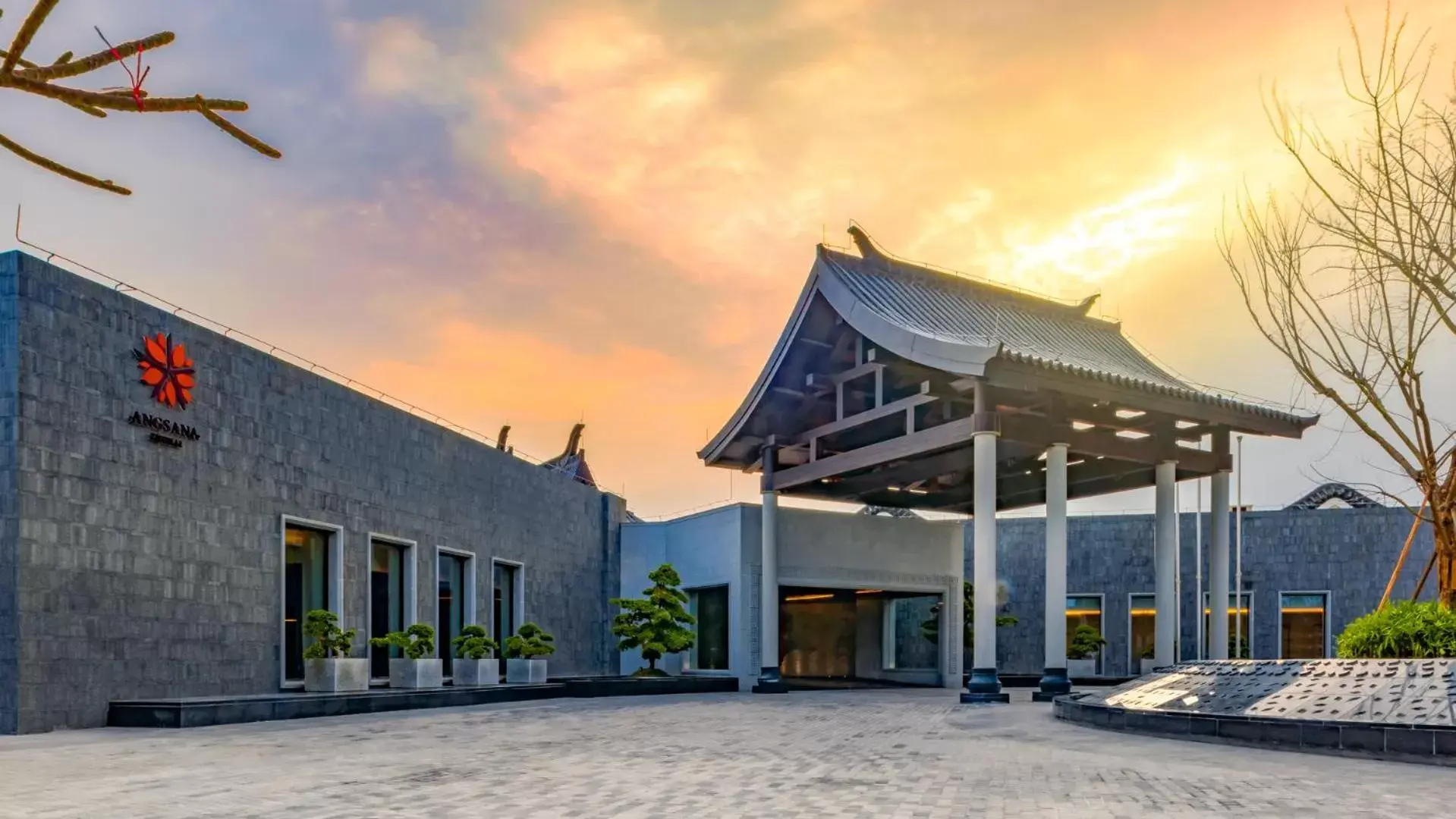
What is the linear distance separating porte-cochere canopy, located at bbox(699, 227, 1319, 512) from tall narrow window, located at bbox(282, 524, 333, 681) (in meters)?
8.86

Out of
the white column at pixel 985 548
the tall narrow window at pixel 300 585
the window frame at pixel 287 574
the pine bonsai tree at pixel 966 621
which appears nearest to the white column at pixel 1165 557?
the white column at pixel 985 548

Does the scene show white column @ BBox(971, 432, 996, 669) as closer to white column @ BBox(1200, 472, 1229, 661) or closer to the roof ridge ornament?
white column @ BBox(1200, 472, 1229, 661)

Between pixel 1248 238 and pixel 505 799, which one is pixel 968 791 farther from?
pixel 1248 238

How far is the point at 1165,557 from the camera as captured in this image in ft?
63.0

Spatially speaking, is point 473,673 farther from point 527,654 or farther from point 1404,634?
point 1404,634

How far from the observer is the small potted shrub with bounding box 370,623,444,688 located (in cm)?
1703

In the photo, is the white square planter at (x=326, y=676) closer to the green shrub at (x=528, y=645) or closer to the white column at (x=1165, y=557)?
the green shrub at (x=528, y=645)

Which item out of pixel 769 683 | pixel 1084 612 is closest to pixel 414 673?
pixel 769 683

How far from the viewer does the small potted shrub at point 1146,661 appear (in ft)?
80.4

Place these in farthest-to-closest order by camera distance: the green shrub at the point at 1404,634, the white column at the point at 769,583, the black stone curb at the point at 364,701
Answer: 1. the white column at the point at 769,583
2. the black stone curb at the point at 364,701
3. the green shrub at the point at 1404,634

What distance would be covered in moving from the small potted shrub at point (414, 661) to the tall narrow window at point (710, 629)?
262 inches

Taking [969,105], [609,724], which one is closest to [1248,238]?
[969,105]

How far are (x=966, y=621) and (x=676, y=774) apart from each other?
19.7 meters

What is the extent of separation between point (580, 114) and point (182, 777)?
925cm
